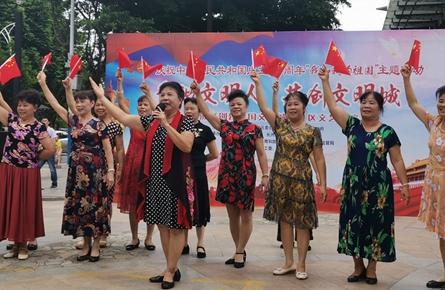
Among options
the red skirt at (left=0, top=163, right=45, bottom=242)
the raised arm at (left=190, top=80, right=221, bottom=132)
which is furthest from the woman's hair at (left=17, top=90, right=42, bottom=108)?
the raised arm at (left=190, top=80, right=221, bottom=132)

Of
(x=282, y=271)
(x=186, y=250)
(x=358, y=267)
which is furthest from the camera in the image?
(x=186, y=250)

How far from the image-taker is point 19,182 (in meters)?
4.67

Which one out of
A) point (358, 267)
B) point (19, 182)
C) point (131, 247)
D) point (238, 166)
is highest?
point (238, 166)

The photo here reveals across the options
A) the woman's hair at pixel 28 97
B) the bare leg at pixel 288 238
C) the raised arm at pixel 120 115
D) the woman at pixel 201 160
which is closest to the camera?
→ the raised arm at pixel 120 115

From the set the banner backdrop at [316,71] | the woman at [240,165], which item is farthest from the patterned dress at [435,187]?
the banner backdrop at [316,71]

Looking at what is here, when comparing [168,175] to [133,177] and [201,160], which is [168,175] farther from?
[133,177]

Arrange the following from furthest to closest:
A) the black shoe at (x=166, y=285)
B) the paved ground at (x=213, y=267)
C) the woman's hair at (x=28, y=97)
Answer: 1. the woman's hair at (x=28, y=97)
2. the paved ground at (x=213, y=267)
3. the black shoe at (x=166, y=285)

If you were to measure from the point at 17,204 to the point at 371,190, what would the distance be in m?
3.26

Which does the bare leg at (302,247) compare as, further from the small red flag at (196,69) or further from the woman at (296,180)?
the small red flag at (196,69)

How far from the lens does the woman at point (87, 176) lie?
4.59 m

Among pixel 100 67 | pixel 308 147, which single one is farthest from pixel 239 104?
pixel 100 67

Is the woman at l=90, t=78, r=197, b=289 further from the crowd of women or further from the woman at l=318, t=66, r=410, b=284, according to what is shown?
the woman at l=318, t=66, r=410, b=284

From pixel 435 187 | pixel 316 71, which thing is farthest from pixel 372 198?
pixel 316 71

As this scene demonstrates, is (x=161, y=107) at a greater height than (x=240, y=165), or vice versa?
(x=161, y=107)
